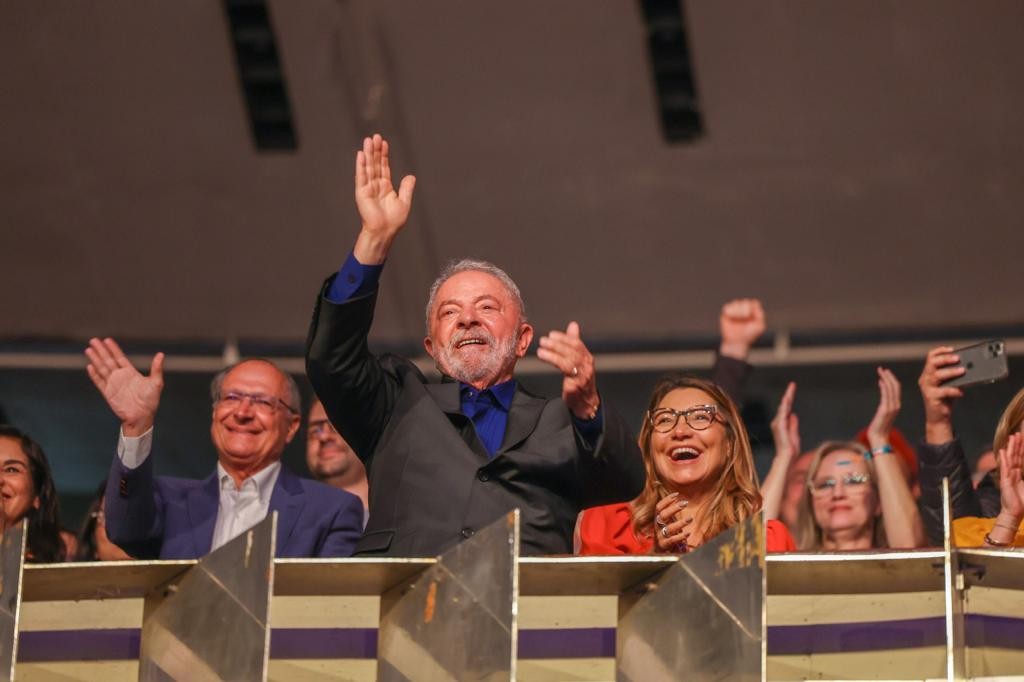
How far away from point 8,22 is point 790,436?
303 centimetres

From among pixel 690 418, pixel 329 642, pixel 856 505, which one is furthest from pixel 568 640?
pixel 856 505

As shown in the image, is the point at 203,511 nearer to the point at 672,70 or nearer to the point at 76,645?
the point at 76,645

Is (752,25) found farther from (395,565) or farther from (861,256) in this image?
(395,565)

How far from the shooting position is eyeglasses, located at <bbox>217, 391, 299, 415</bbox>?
3615mm

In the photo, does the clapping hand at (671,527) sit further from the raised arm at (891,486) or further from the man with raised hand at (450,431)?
the raised arm at (891,486)

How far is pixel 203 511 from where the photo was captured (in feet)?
11.4

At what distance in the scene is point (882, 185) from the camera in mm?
5824

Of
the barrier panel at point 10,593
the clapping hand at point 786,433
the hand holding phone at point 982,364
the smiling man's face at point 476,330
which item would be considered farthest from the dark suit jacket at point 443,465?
the clapping hand at point 786,433

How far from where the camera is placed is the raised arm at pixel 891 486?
373cm

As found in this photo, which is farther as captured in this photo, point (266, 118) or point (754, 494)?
point (266, 118)

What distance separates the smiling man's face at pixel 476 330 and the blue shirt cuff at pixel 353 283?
9.0 inches

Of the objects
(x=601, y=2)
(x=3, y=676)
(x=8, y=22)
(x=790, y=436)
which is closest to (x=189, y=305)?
(x=8, y=22)

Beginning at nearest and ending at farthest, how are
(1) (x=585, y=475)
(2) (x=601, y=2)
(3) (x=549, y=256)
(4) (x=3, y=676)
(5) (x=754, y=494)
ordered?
1. (4) (x=3, y=676)
2. (1) (x=585, y=475)
3. (5) (x=754, y=494)
4. (2) (x=601, y=2)
5. (3) (x=549, y=256)

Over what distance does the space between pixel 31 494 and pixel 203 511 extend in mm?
430
